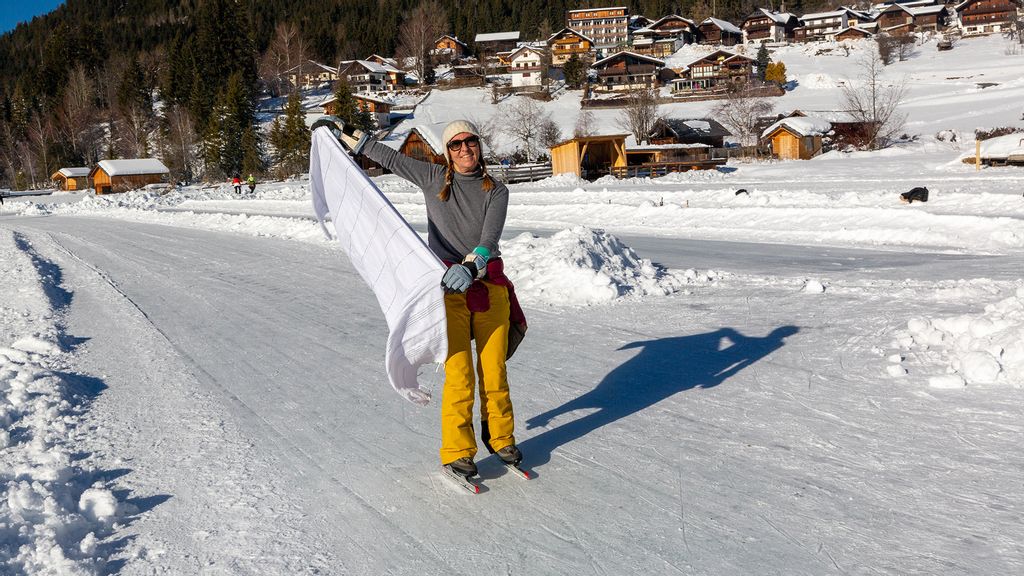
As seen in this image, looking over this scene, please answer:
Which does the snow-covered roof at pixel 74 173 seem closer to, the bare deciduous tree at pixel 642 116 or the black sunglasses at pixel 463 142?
the bare deciduous tree at pixel 642 116

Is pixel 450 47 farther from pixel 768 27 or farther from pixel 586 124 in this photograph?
pixel 586 124

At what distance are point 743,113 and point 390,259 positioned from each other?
69.4 metres

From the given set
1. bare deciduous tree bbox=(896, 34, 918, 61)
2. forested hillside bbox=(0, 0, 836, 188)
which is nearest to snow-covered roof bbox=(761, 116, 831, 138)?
forested hillside bbox=(0, 0, 836, 188)

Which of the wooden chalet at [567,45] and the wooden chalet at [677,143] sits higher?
the wooden chalet at [567,45]

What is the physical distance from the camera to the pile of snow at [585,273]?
9.80 meters

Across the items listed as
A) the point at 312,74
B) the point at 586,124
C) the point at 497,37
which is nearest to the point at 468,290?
the point at 586,124

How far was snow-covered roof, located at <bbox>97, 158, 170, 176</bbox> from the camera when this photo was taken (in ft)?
249

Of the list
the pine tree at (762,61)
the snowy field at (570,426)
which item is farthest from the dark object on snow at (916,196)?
the pine tree at (762,61)

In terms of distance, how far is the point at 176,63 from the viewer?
103 metres

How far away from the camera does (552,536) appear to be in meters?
3.69

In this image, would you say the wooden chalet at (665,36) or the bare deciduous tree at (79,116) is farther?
the wooden chalet at (665,36)

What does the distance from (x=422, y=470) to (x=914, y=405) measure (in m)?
3.38

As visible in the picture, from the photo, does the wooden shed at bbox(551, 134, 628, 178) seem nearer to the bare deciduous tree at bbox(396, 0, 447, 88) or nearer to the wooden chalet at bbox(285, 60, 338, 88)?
the bare deciduous tree at bbox(396, 0, 447, 88)

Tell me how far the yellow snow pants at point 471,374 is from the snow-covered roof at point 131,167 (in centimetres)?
8165
